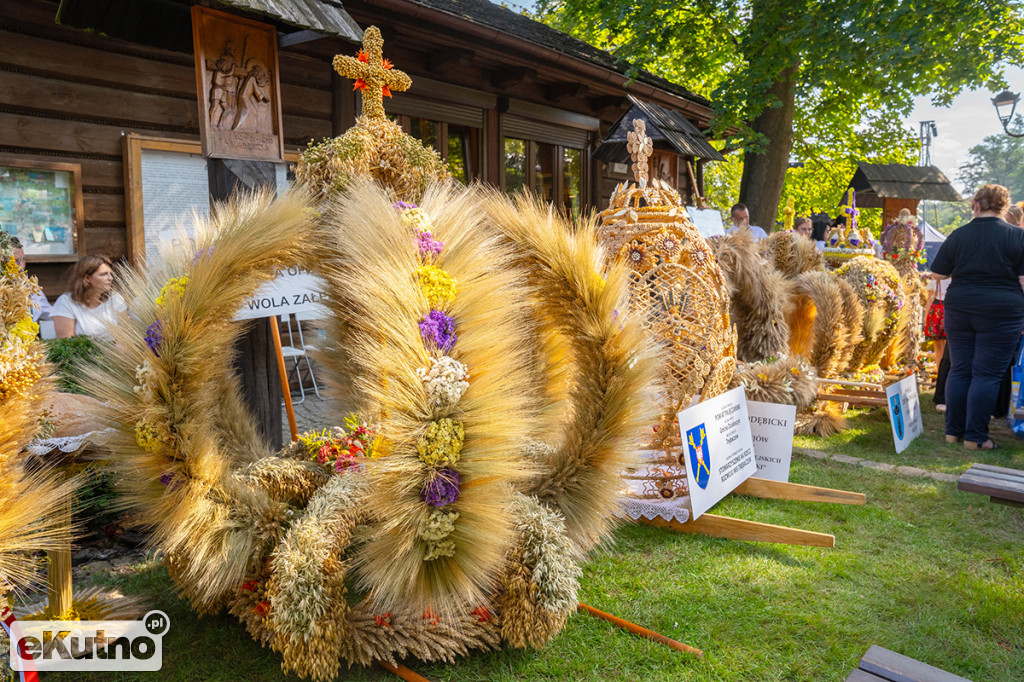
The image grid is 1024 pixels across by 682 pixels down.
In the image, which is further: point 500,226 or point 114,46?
point 114,46

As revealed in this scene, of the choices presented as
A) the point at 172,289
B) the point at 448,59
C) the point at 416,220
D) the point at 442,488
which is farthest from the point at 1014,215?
the point at 172,289

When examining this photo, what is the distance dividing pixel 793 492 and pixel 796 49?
8188 mm

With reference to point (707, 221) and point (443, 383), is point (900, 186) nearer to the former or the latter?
point (707, 221)

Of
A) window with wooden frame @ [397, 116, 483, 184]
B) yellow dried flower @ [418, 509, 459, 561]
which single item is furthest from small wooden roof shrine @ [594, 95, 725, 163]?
yellow dried flower @ [418, 509, 459, 561]

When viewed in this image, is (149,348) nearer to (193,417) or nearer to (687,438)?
(193,417)

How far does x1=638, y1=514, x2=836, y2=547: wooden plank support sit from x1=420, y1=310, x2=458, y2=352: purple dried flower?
2.02 m

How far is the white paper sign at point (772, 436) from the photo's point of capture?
4.00 m

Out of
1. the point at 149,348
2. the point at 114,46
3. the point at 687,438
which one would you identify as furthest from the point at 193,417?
the point at 114,46

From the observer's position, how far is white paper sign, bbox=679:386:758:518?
3.31 metres

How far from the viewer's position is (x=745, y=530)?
3342mm

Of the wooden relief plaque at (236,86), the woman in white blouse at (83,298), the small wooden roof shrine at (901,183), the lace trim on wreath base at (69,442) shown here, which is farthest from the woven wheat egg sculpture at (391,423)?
the small wooden roof shrine at (901,183)

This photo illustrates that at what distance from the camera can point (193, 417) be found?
7.18 ft

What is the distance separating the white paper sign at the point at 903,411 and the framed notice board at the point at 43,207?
593 cm

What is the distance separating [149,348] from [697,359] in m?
2.65
